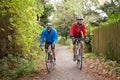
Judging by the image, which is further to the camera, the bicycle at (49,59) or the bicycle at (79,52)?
the bicycle at (79,52)

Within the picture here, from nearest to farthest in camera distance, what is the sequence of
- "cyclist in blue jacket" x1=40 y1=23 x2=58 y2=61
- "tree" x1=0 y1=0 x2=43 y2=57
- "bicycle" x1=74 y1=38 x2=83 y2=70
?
"tree" x1=0 y1=0 x2=43 y2=57 → "cyclist in blue jacket" x1=40 y1=23 x2=58 y2=61 → "bicycle" x1=74 y1=38 x2=83 y2=70

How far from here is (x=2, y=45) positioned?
11711 millimetres

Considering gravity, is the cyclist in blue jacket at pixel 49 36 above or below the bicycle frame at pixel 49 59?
above

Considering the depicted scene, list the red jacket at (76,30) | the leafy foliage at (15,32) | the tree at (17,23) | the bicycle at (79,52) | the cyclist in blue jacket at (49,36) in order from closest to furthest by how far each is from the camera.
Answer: the leafy foliage at (15,32), the tree at (17,23), the cyclist in blue jacket at (49,36), the red jacket at (76,30), the bicycle at (79,52)

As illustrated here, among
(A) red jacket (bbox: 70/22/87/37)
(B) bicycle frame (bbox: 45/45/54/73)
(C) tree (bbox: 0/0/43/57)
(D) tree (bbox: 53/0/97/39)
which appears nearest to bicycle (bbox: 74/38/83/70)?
(A) red jacket (bbox: 70/22/87/37)

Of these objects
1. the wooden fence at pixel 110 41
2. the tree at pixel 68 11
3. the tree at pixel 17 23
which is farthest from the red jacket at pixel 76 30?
the tree at pixel 68 11

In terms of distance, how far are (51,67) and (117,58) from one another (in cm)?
278

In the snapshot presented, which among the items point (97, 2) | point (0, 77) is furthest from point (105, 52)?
point (97, 2)

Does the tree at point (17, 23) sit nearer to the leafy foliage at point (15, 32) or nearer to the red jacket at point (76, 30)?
the leafy foliage at point (15, 32)

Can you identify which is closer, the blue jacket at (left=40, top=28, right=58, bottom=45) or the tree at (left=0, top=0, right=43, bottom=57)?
the tree at (left=0, top=0, right=43, bottom=57)

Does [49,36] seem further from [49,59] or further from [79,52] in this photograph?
[79,52]

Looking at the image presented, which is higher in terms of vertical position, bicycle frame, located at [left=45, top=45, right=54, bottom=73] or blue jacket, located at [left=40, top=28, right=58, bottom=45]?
blue jacket, located at [left=40, top=28, right=58, bottom=45]

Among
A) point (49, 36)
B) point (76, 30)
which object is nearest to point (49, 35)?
point (49, 36)

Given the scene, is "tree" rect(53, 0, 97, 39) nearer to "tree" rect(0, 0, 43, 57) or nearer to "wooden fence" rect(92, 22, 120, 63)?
"wooden fence" rect(92, 22, 120, 63)
